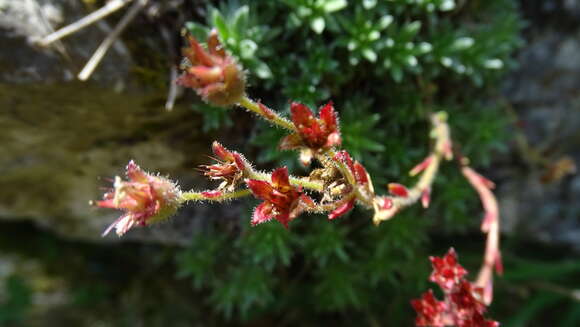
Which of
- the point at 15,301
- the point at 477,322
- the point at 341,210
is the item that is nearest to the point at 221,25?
the point at 341,210

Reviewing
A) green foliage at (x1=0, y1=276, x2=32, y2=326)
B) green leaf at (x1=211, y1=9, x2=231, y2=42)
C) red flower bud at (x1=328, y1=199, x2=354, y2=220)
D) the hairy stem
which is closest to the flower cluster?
the hairy stem

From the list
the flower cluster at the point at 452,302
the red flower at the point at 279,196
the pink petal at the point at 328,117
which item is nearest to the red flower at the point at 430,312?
the flower cluster at the point at 452,302

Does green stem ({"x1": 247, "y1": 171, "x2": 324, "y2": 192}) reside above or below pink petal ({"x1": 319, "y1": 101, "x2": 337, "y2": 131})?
below

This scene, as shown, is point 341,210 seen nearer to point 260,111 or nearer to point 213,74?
point 260,111

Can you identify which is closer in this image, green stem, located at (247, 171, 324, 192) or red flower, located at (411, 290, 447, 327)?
green stem, located at (247, 171, 324, 192)

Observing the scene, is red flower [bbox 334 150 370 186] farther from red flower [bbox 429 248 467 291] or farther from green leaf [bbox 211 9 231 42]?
green leaf [bbox 211 9 231 42]

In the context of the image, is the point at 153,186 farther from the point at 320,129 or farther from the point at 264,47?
the point at 264,47

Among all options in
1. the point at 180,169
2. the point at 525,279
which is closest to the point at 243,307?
the point at 180,169
